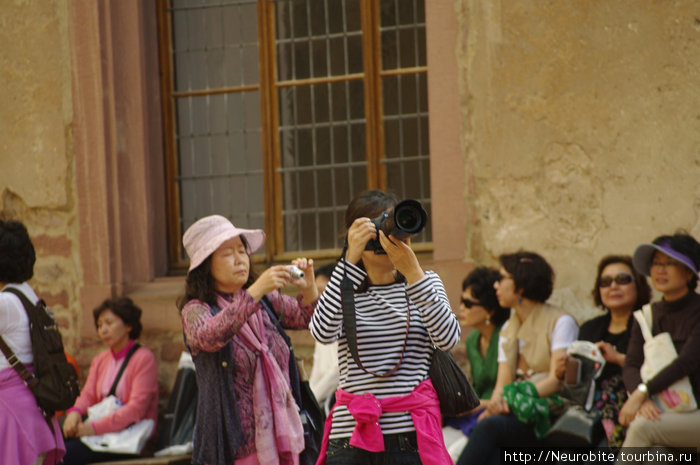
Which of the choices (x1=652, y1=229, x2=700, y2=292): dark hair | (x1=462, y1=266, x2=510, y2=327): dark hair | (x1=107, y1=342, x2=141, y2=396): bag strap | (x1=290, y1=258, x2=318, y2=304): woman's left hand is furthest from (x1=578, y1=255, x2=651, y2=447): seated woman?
(x1=107, y1=342, x2=141, y2=396): bag strap

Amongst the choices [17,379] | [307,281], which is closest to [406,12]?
[307,281]

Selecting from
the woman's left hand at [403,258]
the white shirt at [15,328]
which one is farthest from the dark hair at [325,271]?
the woman's left hand at [403,258]

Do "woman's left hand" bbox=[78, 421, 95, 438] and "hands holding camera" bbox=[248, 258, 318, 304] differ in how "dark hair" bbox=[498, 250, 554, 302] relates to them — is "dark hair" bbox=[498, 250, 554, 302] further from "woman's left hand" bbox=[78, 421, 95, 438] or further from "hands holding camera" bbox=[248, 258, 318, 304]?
"woman's left hand" bbox=[78, 421, 95, 438]

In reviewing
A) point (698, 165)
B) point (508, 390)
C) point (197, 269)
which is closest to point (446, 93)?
point (698, 165)

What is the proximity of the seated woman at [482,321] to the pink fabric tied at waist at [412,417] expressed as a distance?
267 cm

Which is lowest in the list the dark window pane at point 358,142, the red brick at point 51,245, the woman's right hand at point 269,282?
the red brick at point 51,245

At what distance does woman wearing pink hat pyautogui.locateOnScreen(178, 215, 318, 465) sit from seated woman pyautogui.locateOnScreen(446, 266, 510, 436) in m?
1.96

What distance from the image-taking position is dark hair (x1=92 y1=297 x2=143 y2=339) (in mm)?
6723

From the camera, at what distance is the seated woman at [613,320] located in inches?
204

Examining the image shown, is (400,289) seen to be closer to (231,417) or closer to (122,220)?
(231,417)

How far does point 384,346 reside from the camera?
323cm

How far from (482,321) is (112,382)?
2.53 m

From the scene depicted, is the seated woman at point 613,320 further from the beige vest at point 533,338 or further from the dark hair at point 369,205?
the dark hair at point 369,205

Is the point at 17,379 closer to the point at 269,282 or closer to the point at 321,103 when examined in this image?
the point at 269,282
